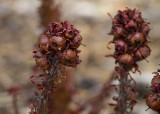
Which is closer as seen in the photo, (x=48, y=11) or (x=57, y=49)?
(x=57, y=49)

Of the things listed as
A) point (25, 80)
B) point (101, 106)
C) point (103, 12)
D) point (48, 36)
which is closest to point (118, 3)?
point (103, 12)

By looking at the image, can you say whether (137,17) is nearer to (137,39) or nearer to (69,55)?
(137,39)

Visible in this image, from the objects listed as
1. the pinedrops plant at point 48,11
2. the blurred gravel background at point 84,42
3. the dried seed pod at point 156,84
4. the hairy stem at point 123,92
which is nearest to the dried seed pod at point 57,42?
the dried seed pod at point 156,84

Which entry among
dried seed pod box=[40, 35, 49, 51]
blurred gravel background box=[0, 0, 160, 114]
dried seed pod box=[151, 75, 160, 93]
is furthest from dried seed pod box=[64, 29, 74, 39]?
blurred gravel background box=[0, 0, 160, 114]

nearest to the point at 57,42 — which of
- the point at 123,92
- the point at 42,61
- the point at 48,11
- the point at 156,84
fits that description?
the point at 42,61

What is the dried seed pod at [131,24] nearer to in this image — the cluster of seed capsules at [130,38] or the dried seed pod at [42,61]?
the cluster of seed capsules at [130,38]

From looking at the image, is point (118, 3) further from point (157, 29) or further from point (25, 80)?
point (25, 80)
